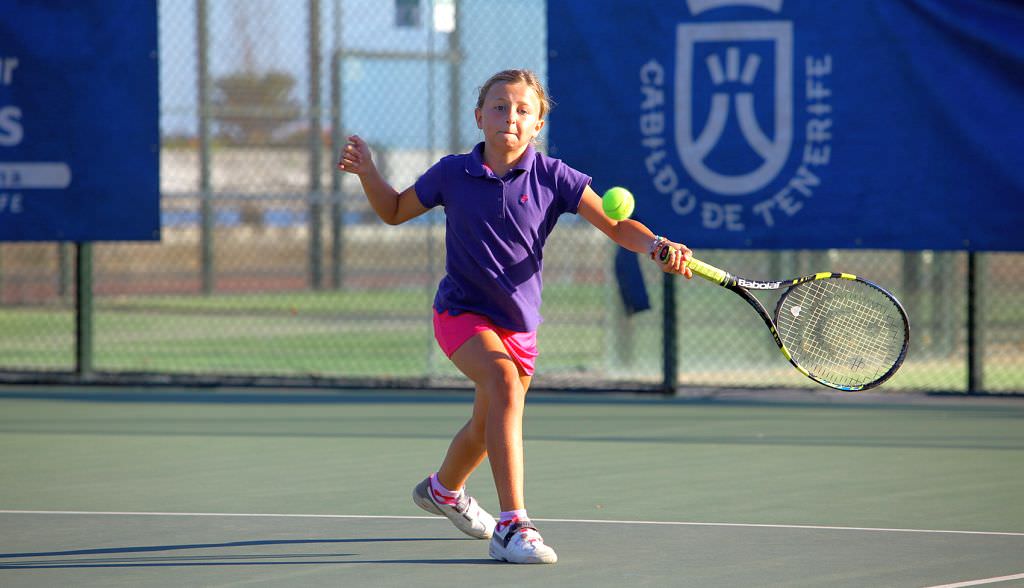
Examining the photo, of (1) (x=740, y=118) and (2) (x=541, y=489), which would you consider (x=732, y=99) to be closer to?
(1) (x=740, y=118)

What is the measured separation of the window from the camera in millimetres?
10281

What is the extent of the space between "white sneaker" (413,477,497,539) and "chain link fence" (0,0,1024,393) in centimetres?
401

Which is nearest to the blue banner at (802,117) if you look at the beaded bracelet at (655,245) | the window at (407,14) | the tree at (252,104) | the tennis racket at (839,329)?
the window at (407,14)

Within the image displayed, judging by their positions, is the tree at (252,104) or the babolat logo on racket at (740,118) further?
the tree at (252,104)

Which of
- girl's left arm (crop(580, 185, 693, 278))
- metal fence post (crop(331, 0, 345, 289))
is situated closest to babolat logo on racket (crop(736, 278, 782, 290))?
girl's left arm (crop(580, 185, 693, 278))

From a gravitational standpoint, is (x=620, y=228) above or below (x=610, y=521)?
above

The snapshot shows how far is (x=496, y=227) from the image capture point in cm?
482

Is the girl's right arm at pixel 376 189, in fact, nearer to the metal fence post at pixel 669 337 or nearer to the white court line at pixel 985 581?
the white court line at pixel 985 581

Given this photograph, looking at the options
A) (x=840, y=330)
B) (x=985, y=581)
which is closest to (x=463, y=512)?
(x=840, y=330)

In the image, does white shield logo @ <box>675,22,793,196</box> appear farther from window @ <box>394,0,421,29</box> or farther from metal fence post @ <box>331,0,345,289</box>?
metal fence post @ <box>331,0,345,289</box>

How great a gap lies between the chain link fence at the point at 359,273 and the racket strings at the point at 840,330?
11.0 feet

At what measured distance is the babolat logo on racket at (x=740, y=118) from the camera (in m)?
8.41

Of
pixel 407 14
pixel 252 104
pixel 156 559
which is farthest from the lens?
pixel 252 104

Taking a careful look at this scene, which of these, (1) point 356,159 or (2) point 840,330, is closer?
(1) point 356,159
